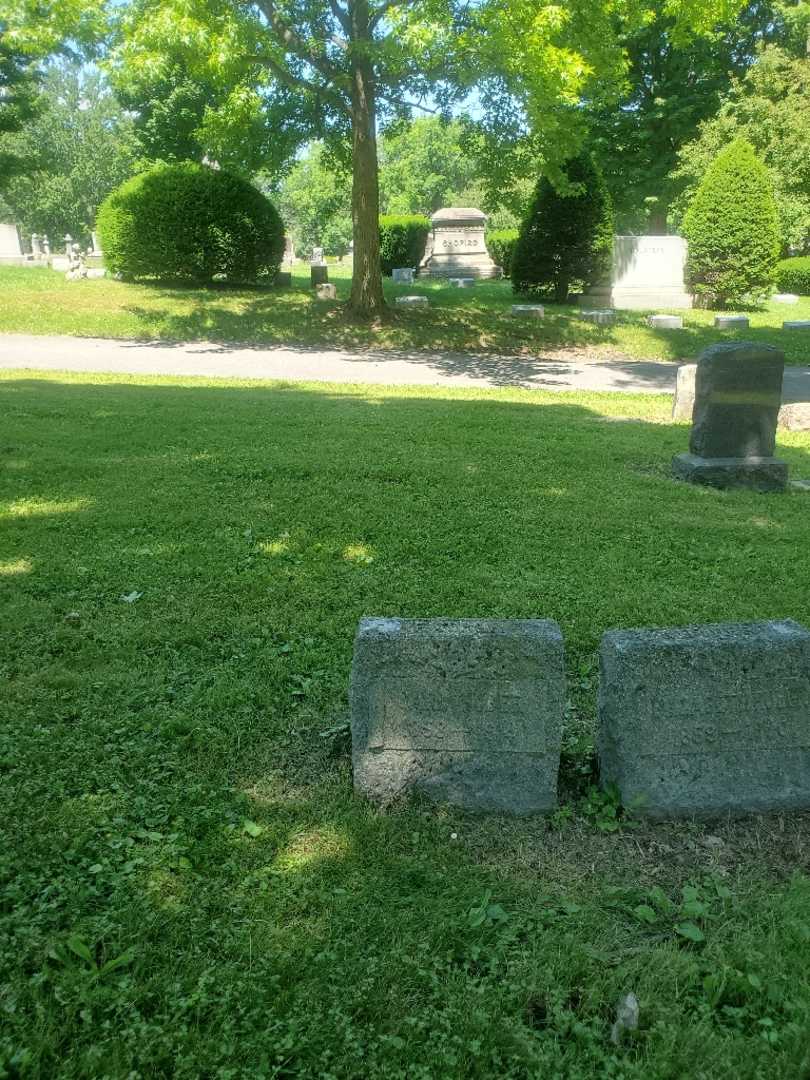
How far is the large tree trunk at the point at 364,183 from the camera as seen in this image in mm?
17141

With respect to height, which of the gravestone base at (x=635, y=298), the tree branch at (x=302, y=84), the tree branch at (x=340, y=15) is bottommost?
the gravestone base at (x=635, y=298)

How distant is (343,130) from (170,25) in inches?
240

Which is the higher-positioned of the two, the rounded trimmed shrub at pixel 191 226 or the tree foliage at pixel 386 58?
the tree foliage at pixel 386 58

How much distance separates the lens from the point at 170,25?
14539 mm

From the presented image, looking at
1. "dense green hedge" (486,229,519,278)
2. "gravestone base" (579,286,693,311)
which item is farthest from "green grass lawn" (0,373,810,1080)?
"dense green hedge" (486,229,519,278)

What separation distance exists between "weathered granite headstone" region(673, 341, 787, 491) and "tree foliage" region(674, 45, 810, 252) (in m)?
23.4

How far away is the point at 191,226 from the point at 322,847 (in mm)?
21371

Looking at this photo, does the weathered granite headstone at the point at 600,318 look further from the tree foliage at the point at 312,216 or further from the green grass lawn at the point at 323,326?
the tree foliage at the point at 312,216

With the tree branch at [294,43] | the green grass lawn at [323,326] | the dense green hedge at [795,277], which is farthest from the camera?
the dense green hedge at [795,277]

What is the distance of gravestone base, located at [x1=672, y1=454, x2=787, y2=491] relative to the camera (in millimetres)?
7348

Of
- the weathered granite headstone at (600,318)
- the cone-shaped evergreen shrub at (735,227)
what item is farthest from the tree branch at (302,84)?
the cone-shaped evergreen shrub at (735,227)

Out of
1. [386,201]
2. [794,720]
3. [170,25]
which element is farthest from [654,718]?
[386,201]

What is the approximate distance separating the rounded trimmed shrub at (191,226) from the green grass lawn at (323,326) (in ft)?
5.61

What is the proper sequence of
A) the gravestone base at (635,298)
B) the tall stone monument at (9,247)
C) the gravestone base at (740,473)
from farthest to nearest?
1. the tall stone monument at (9,247)
2. the gravestone base at (635,298)
3. the gravestone base at (740,473)
